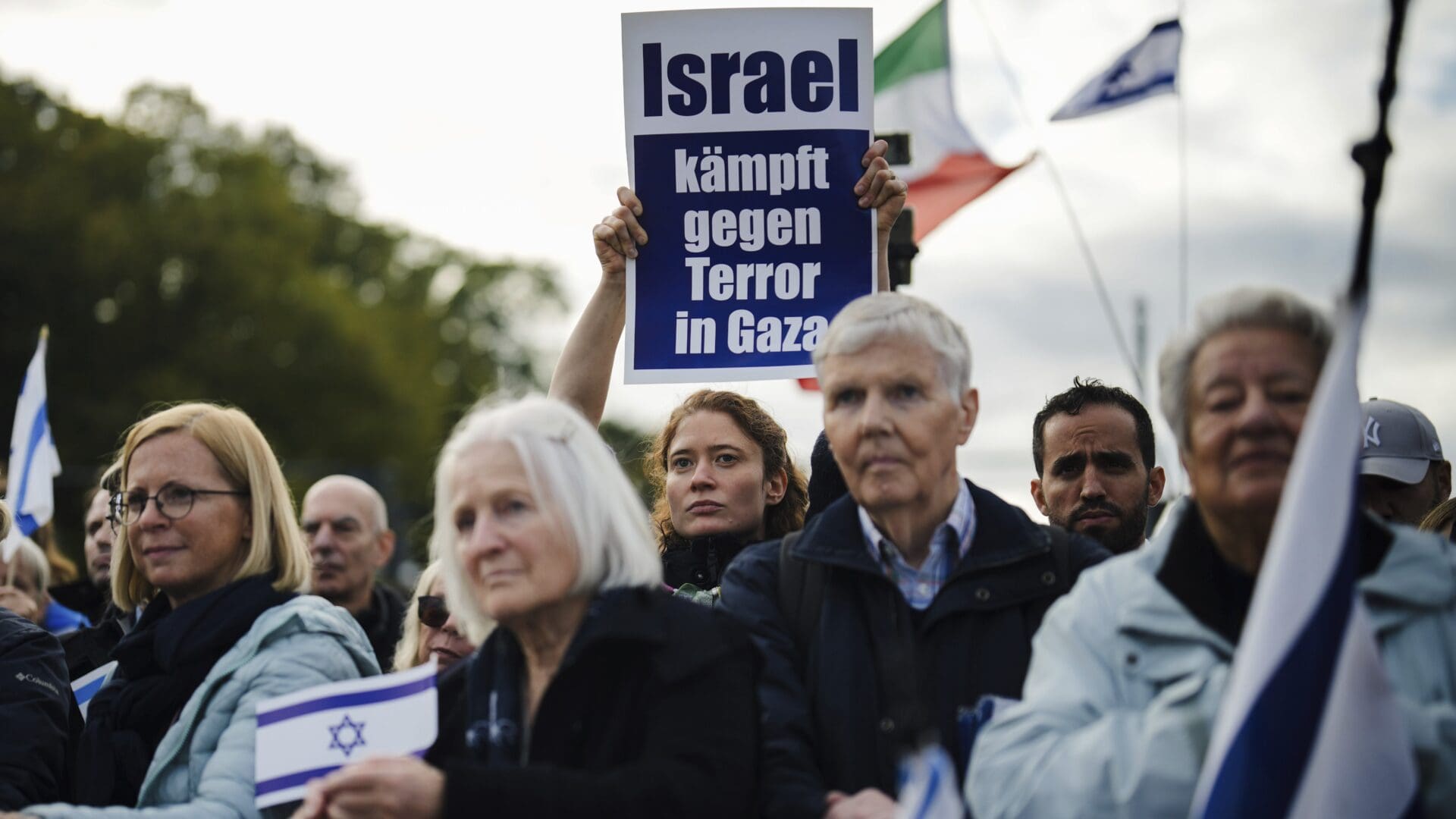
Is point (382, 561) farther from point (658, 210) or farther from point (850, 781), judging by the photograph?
point (850, 781)

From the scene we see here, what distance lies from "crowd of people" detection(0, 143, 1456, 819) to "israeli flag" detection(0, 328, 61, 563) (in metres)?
3.05

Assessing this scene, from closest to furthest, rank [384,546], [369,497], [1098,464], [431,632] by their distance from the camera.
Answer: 1. [1098,464]
2. [431,632]
3. [369,497]
4. [384,546]

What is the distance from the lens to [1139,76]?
326 inches

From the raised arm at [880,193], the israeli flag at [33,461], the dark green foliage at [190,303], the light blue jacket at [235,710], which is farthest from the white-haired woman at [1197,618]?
the dark green foliage at [190,303]

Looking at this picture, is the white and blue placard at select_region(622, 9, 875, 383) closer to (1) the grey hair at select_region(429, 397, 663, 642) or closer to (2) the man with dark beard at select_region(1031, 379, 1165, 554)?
(2) the man with dark beard at select_region(1031, 379, 1165, 554)

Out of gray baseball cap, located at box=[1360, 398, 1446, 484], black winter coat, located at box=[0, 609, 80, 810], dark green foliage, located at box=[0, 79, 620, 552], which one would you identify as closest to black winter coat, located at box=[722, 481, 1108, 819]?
black winter coat, located at box=[0, 609, 80, 810]

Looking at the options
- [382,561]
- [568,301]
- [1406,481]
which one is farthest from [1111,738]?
[568,301]

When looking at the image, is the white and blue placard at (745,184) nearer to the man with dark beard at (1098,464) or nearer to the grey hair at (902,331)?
the man with dark beard at (1098,464)

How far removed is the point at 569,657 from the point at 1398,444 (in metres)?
3.56

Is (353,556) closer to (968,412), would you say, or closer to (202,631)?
(202,631)

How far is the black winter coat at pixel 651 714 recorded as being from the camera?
123 inches

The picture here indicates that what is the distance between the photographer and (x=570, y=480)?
3395 mm

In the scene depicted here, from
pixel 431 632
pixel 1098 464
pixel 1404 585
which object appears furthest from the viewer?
pixel 431 632

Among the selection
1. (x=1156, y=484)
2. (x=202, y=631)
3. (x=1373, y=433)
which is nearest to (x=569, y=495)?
(x=202, y=631)
